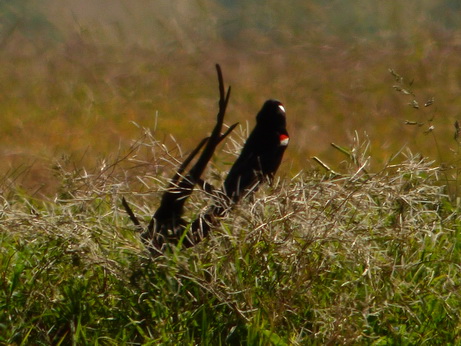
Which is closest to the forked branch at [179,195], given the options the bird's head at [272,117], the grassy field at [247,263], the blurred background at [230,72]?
the grassy field at [247,263]

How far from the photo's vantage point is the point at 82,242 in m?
3.13

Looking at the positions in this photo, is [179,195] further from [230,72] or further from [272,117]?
[230,72]

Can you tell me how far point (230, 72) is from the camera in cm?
789

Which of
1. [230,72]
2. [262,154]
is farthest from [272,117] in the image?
[230,72]

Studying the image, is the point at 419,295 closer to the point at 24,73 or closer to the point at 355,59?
the point at 355,59

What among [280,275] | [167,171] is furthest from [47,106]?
[280,275]

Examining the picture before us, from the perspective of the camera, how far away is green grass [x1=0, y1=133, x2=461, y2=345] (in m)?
3.04

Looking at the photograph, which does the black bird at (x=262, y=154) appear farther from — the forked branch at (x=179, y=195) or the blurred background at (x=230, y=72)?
the blurred background at (x=230, y=72)

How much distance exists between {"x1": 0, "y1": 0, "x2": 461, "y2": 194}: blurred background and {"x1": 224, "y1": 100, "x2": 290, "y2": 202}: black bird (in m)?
2.73

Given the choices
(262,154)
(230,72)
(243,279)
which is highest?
(262,154)

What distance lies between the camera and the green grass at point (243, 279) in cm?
304

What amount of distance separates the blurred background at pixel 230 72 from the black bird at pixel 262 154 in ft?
8.97

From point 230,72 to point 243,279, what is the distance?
16.3 ft

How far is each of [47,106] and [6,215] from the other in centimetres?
412
